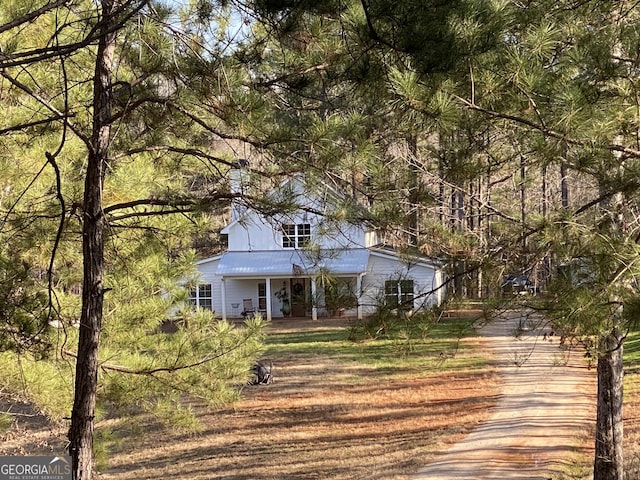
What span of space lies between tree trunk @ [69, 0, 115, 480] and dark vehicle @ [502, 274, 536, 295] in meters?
3.07

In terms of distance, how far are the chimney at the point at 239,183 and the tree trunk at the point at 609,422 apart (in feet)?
14.2

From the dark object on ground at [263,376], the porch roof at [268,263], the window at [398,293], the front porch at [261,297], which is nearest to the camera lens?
the window at [398,293]

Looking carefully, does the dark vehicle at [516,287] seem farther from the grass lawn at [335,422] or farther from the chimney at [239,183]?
the chimney at [239,183]

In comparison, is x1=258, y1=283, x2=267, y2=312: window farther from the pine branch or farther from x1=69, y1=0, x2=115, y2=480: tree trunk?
the pine branch

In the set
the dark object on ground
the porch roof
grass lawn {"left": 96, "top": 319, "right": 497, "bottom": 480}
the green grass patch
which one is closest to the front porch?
the porch roof

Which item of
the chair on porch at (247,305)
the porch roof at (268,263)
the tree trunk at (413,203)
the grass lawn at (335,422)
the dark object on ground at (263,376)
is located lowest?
the grass lawn at (335,422)

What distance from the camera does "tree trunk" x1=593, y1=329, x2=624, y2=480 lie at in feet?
21.6

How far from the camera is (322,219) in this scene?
14.0 feet

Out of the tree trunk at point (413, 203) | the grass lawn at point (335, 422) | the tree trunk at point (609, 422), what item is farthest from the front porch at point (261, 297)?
the tree trunk at point (413, 203)

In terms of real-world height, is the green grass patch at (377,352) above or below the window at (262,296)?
below

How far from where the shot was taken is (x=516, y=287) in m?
5.25

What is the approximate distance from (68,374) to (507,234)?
3.95 metres

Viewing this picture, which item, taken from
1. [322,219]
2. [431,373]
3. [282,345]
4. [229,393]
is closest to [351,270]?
[282,345]

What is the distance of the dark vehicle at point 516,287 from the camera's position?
5082 millimetres
